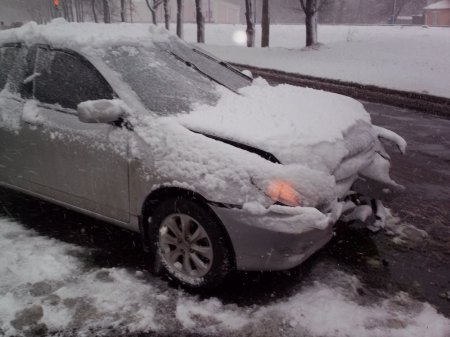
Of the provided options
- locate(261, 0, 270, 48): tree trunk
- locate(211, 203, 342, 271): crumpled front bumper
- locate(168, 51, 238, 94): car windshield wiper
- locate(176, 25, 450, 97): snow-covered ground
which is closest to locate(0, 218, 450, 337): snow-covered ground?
locate(211, 203, 342, 271): crumpled front bumper

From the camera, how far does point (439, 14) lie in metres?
56.0

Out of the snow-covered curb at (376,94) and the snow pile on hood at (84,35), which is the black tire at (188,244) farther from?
the snow-covered curb at (376,94)

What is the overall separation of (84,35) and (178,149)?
157 cm

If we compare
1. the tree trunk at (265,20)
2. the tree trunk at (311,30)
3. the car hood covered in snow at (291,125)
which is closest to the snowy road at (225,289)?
the car hood covered in snow at (291,125)

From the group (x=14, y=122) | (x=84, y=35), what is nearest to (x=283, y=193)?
(x=84, y=35)

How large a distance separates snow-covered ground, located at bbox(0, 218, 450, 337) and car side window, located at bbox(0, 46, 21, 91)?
1.86m

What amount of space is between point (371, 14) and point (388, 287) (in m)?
77.6

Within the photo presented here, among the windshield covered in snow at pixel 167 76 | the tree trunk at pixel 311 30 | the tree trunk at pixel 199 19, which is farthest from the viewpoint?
the tree trunk at pixel 199 19

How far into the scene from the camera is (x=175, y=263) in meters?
3.52

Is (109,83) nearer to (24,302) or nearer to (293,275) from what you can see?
(24,302)

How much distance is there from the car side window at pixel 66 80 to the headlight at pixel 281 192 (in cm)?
150

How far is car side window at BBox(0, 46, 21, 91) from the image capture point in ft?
14.6

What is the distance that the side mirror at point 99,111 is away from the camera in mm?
3406

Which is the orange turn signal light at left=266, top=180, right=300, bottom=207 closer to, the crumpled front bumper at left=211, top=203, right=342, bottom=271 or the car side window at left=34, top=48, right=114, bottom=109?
the crumpled front bumper at left=211, top=203, right=342, bottom=271
